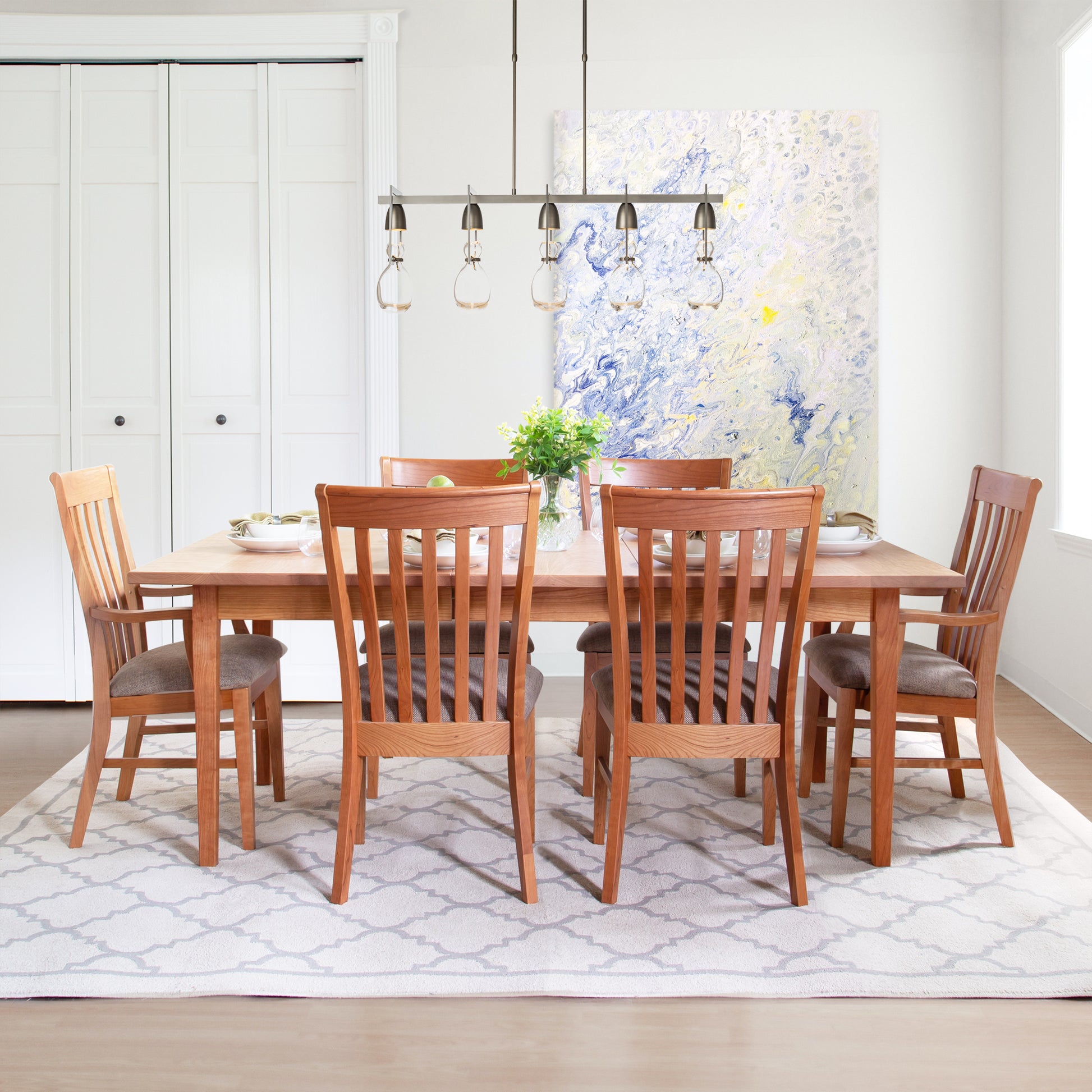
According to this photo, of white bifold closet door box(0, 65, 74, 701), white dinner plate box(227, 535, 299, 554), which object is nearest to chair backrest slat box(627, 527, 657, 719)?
white dinner plate box(227, 535, 299, 554)

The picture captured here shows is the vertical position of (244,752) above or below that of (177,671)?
below

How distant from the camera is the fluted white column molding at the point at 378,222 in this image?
3.81 metres

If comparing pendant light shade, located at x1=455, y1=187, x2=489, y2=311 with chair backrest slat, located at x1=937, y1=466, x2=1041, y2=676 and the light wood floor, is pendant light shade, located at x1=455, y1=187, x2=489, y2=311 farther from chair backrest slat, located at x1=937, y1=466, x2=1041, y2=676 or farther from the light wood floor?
the light wood floor

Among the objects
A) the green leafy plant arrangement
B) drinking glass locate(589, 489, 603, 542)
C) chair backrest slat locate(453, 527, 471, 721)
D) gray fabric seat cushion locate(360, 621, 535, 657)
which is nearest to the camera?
chair backrest slat locate(453, 527, 471, 721)

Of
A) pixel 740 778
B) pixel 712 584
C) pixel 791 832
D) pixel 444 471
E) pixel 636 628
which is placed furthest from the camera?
pixel 444 471

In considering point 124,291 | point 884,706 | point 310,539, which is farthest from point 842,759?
point 124,291

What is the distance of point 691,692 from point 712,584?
0.30m

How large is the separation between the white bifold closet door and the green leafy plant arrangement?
229 centimetres

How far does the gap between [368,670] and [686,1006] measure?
36.8 inches

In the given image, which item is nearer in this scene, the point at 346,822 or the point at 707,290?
the point at 346,822

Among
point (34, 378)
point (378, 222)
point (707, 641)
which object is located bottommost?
point (707, 641)

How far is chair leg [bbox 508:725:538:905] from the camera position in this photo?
2121mm

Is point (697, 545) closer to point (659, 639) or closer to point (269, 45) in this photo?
point (659, 639)

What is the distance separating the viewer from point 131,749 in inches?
106
